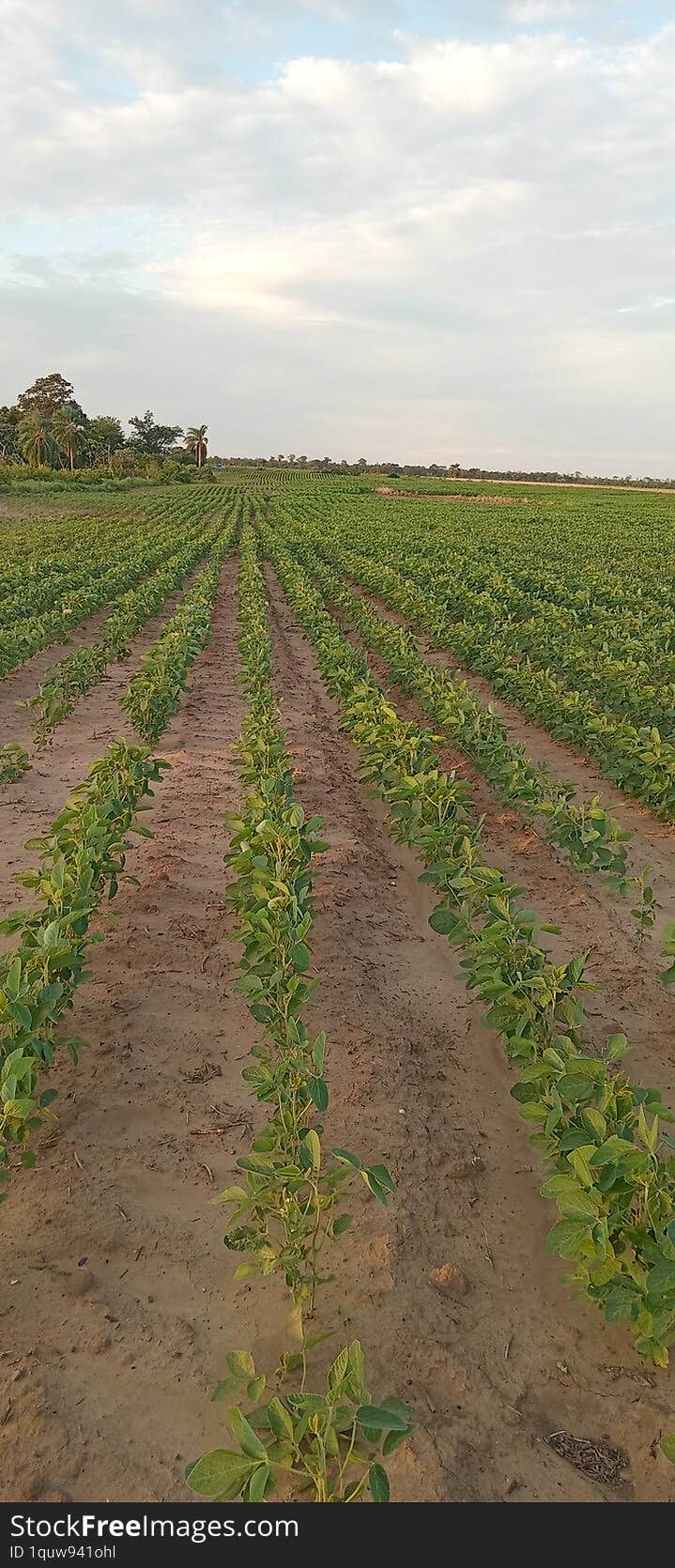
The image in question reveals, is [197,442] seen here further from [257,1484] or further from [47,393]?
[257,1484]

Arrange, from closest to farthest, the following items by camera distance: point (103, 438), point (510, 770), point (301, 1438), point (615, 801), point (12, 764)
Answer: point (301, 1438)
point (510, 770)
point (12, 764)
point (615, 801)
point (103, 438)

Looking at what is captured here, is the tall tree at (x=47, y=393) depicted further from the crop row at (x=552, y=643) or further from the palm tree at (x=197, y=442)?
the crop row at (x=552, y=643)

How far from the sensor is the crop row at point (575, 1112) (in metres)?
2.34

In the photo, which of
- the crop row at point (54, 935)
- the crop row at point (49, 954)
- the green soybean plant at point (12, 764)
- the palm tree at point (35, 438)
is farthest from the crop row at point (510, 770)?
the palm tree at point (35, 438)

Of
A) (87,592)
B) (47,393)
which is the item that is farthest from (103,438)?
(87,592)

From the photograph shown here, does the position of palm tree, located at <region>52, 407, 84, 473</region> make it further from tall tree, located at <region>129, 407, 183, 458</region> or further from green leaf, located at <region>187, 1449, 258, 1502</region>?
green leaf, located at <region>187, 1449, 258, 1502</region>

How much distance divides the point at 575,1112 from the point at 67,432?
77.2 metres

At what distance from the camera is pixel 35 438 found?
68.0 metres

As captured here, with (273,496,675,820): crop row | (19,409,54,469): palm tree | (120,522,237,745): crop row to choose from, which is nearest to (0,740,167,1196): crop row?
(120,522,237,745): crop row

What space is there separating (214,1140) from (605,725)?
5016 millimetres

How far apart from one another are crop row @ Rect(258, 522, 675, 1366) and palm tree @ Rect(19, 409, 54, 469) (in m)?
72.6

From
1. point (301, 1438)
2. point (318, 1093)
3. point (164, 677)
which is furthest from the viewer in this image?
point (164, 677)
